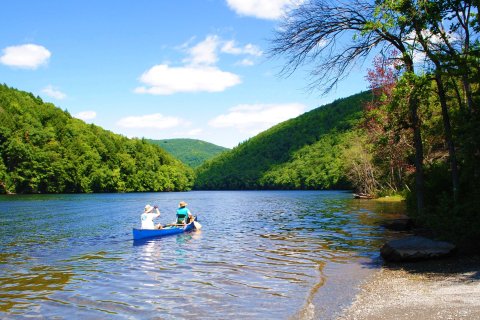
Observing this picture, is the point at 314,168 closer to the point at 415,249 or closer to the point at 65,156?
the point at 65,156

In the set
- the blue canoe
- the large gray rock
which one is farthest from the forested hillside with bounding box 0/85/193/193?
the large gray rock

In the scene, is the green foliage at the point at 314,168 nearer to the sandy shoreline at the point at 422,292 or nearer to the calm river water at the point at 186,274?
the calm river water at the point at 186,274

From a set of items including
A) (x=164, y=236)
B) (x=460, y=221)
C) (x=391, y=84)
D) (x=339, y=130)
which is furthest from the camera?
(x=339, y=130)

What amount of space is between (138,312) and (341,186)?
139 metres

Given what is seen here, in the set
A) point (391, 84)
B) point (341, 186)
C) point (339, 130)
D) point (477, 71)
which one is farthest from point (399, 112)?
point (339, 130)

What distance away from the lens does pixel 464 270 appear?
11297 millimetres

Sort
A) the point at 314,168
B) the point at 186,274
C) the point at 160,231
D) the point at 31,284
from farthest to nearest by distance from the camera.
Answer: the point at 314,168, the point at 160,231, the point at 186,274, the point at 31,284

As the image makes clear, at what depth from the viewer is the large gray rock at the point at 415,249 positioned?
1308cm

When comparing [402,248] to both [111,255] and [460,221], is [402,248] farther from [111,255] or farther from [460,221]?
[111,255]

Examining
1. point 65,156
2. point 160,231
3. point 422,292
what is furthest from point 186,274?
point 65,156

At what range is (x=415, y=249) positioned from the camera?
13.4 meters

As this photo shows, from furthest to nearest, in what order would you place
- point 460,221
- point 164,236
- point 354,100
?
point 354,100 → point 164,236 → point 460,221

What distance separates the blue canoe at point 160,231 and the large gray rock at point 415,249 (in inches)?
547

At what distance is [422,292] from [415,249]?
400 centimetres
